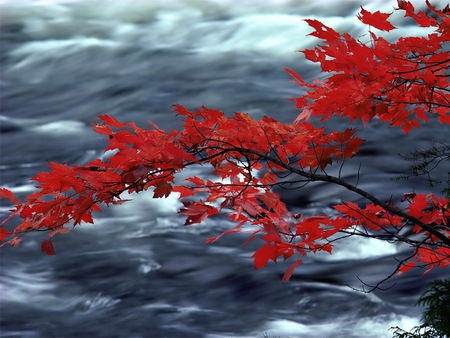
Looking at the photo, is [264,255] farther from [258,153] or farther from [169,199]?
[169,199]

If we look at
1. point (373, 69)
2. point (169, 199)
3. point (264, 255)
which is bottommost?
point (264, 255)

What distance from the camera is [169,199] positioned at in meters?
7.85

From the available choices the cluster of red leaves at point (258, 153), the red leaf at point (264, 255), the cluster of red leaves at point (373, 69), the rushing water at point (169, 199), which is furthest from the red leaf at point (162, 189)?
the rushing water at point (169, 199)

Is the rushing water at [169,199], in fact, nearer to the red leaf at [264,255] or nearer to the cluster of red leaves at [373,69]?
the cluster of red leaves at [373,69]

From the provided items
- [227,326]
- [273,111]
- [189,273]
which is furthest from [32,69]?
[227,326]

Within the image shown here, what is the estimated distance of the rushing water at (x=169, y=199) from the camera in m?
5.63

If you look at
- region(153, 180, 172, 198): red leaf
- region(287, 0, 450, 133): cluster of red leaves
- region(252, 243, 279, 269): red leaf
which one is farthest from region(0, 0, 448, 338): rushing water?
region(153, 180, 172, 198): red leaf

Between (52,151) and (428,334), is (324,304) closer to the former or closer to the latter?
(428,334)

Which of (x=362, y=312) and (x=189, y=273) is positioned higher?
(x=189, y=273)

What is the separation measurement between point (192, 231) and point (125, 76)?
4.28 meters

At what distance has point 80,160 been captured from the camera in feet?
29.0

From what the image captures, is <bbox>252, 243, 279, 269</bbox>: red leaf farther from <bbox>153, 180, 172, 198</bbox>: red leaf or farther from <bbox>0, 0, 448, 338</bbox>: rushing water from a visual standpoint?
<bbox>0, 0, 448, 338</bbox>: rushing water

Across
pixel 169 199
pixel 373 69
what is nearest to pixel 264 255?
pixel 373 69

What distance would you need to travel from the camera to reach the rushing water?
563 centimetres
